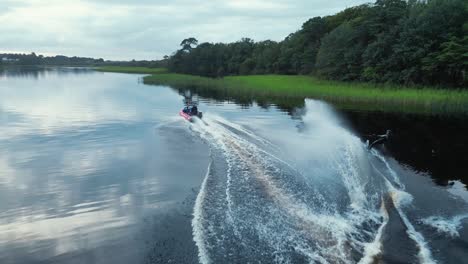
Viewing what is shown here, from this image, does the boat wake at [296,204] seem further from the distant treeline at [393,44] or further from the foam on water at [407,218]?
the distant treeline at [393,44]

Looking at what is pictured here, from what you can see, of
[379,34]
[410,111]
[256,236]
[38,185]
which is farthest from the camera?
[379,34]

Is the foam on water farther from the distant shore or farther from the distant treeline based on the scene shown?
the distant treeline

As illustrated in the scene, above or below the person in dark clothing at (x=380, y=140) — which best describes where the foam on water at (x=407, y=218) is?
below

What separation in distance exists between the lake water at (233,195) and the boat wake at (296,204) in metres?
0.05

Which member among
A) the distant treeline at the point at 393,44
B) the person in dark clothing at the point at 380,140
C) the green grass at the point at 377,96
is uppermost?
the distant treeline at the point at 393,44

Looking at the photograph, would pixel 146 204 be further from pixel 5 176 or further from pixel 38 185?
pixel 5 176

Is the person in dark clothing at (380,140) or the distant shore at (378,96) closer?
the person in dark clothing at (380,140)

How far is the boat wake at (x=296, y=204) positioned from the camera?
37.7 feet

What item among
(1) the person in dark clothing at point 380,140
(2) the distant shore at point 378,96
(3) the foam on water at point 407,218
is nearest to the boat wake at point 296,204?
(3) the foam on water at point 407,218

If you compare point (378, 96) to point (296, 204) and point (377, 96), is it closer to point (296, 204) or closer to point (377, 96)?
point (377, 96)

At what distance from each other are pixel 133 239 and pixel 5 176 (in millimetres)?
10821

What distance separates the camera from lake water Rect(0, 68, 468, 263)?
11.8 metres

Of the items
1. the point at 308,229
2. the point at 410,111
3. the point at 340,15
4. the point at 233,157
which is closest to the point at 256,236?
the point at 308,229

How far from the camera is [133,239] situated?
41.1 feet
